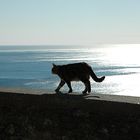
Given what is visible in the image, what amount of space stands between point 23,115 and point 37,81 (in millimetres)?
46329

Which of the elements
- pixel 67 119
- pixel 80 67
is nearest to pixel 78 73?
pixel 80 67

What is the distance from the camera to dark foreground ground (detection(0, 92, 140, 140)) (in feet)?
32.3

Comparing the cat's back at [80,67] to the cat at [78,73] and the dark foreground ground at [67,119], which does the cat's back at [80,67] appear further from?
the dark foreground ground at [67,119]

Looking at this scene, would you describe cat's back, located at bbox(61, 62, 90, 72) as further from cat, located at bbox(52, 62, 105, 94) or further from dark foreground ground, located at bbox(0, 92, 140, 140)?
dark foreground ground, located at bbox(0, 92, 140, 140)

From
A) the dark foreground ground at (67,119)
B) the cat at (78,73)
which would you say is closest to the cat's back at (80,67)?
the cat at (78,73)

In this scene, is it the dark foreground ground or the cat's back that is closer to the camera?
the dark foreground ground

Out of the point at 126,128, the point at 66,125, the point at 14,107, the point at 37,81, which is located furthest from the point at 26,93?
the point at 37,81

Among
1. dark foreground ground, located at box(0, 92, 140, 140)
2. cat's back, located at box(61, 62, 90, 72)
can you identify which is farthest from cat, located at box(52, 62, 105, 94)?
dark foreground ground, located at box(0, 92, 140, 140)

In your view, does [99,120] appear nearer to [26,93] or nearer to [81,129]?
[81,129]

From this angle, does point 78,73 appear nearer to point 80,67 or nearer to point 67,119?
point 80,67

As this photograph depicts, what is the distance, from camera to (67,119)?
10594mm

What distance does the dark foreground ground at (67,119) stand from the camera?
9859mm

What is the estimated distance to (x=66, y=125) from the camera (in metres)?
10.4

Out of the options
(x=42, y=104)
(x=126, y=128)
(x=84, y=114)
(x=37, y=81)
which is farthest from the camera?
(x=37, y=81)
